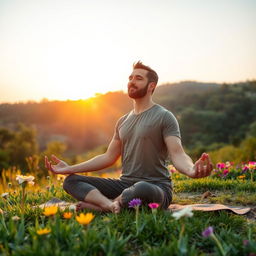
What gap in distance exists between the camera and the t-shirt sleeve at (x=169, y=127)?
3.78 metres

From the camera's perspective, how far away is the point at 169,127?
381 cm

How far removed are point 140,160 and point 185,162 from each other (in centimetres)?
59

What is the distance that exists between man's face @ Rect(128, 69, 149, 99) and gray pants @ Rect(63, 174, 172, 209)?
101 cm

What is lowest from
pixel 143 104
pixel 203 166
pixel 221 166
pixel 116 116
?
pixel 116 116

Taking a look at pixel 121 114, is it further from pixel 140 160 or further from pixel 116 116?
pixel 140 160

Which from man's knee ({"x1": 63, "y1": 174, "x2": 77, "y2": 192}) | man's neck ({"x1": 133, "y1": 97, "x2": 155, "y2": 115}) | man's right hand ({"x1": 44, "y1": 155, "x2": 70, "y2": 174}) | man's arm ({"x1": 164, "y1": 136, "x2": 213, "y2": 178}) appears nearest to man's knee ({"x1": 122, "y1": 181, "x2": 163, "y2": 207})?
man's arm ({"x1": 164, "y1": 136, "x2": 213, "y2": 178})

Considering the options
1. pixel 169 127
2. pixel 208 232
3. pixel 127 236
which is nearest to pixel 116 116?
pixel 169 127

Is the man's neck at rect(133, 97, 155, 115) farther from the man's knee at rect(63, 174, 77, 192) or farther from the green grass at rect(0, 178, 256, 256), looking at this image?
the green grass at rect(0, 178, 256, 256)

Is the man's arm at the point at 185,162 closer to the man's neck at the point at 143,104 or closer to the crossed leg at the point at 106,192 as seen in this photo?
the crossed leg at the point at 106,192

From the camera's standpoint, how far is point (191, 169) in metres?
3.28

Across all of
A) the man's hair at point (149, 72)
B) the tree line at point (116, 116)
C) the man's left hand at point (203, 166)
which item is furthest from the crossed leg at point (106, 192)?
the tree line at point (116, 116)

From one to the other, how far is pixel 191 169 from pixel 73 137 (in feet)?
164

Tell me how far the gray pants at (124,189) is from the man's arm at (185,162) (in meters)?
0.34

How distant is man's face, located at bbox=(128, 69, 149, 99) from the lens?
159 inches
